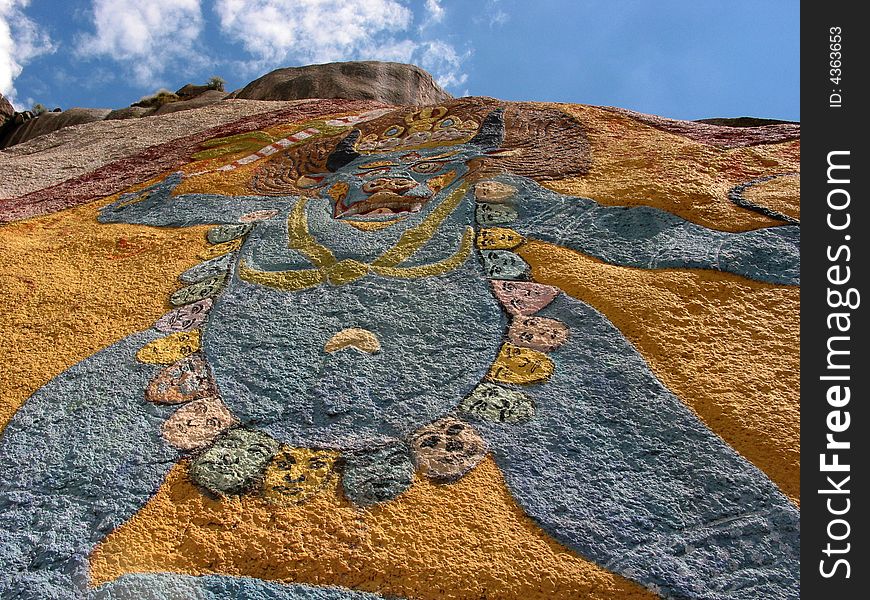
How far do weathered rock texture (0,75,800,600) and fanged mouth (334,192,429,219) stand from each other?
0.05 ft

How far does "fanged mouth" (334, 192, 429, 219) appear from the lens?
3.15 m

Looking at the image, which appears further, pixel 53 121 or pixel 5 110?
pixel 5 110

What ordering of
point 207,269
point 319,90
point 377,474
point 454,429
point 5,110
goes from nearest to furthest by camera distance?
point 377,474
point 454,429
point 207,269
point 319,90
point 5,110

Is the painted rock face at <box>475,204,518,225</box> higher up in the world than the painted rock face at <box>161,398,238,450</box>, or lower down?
higher up

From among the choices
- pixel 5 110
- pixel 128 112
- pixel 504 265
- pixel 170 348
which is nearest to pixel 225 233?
pixel 170 348

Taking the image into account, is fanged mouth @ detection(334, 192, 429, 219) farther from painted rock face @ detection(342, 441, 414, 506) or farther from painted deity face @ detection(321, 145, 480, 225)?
painted rock face @ detection(342, 441, 414, 506)

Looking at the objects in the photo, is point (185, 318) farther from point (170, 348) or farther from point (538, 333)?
point (538, 333)

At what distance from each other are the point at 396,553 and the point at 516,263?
49.7 inches

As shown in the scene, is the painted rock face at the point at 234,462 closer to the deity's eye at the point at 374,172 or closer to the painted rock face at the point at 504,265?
the painted rock face at the point at 504,265

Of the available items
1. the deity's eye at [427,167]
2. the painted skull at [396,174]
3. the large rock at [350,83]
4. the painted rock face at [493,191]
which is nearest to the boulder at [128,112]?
the large rock at [350,83]

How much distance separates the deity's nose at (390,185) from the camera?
3.29 meters

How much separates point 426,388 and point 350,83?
720 cm

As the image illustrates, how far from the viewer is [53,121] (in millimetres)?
10383

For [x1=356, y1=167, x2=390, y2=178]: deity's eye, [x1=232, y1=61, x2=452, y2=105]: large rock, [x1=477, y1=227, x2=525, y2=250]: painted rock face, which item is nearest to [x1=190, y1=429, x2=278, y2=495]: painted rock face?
[x1=477, y1=227, x2=525, y2=250]: painted rock face
